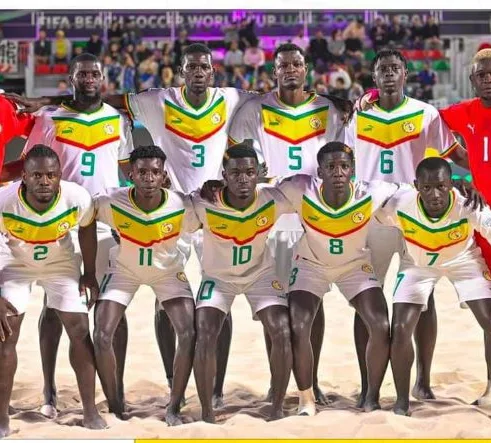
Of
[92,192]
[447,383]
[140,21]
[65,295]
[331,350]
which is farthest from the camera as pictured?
[140,21]

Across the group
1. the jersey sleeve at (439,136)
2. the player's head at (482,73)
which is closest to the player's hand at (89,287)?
the jersey sleeve at (439,136)

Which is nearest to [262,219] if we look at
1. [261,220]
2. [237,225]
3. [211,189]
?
[261,220]

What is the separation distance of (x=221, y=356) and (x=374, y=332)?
38.1 inches

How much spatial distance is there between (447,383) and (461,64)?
1112cm

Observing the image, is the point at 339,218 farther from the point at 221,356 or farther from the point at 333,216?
the point at 221,356

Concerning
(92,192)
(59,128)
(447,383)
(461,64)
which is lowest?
(447,383)

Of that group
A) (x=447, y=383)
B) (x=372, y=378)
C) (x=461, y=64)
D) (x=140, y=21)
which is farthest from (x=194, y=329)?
(x=140, y=21)

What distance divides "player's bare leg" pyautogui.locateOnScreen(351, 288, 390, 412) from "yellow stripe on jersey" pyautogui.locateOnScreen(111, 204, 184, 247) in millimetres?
1107

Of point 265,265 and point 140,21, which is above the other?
point 140,21

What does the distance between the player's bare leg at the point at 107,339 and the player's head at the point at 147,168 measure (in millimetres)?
660

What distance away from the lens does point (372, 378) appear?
5.96 m

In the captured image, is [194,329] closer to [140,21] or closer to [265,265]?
[265,265]

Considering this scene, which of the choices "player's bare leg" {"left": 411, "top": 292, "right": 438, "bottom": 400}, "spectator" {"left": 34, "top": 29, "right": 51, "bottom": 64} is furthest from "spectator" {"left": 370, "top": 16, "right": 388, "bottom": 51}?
"player's bare leg" {"left": 411, "top": 292, "right": 438, "bottom": 400}

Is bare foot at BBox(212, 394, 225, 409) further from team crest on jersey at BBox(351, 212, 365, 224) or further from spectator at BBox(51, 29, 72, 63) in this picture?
spectator at BBox(51, 29, 72, 63)
